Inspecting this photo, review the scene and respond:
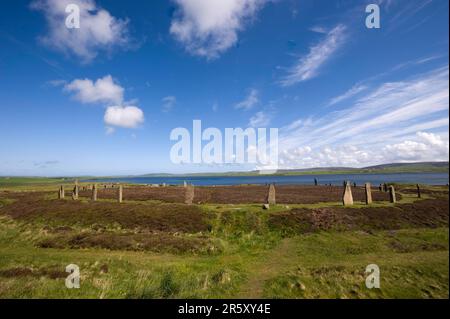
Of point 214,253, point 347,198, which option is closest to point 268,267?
point 214,253

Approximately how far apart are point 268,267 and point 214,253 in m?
5.06

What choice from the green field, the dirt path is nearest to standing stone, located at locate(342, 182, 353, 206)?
the green field

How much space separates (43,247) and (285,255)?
18502 mm

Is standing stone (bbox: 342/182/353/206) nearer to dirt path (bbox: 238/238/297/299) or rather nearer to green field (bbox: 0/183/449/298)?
green field (bbox: 0/183/449/298)

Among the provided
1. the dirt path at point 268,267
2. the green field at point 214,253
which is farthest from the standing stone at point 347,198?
the dirt path at point 268,267

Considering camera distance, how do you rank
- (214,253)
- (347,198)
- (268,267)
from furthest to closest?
(347,198) < (214,253) < (268,267)

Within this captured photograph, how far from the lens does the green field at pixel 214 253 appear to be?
10031 millimetres

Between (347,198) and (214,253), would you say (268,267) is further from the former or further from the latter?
(347,198)

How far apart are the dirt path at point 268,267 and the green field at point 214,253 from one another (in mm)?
59

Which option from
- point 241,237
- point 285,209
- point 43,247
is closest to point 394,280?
point 241,237

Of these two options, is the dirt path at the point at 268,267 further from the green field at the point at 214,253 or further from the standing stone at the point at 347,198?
the standing stone at the point at 347,198

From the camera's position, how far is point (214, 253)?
60.1 ft

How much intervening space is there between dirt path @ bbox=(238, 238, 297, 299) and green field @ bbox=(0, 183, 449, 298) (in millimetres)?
59
